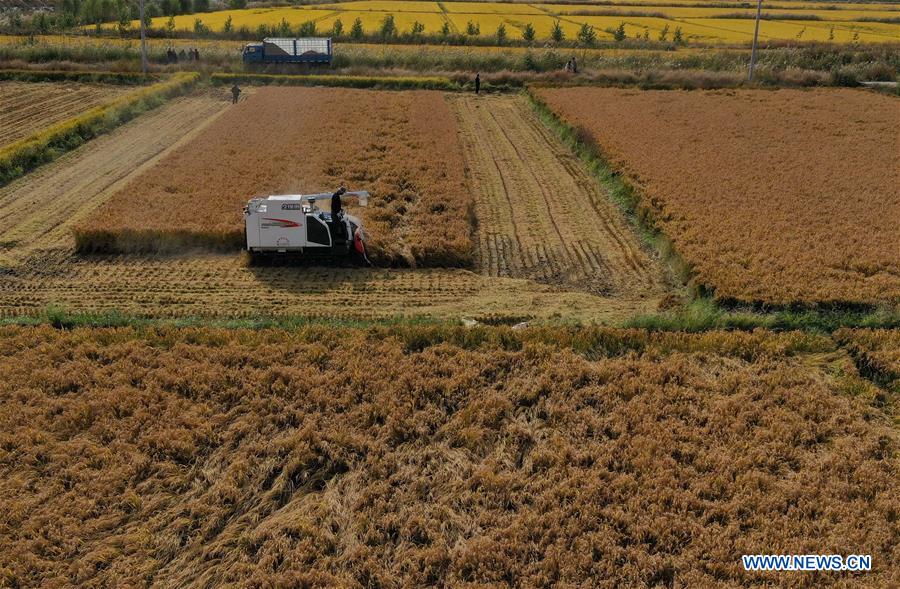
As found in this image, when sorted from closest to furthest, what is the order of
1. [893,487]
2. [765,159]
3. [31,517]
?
[31,517]
[893,487]
[765,159]

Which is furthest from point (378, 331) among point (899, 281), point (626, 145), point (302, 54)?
point (302, 54)

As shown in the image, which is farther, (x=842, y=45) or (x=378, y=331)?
(x=842, y=45)

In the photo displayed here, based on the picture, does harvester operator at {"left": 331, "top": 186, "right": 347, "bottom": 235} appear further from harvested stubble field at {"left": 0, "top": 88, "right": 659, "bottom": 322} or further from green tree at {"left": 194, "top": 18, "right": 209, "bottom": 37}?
green tree at {"left": 194, "top": 18, "right": 209, "bottom": 37}

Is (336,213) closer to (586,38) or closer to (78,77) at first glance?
(78,77)

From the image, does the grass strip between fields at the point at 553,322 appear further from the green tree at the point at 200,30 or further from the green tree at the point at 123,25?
the green tree at the point at 123,25

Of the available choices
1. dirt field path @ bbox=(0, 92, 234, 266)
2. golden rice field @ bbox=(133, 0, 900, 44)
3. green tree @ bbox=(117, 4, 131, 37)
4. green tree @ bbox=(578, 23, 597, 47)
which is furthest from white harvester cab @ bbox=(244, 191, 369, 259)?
golden rice field @ bbox=(133, 0, 900, 44)

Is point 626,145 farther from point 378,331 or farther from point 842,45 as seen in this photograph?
point 842,45
